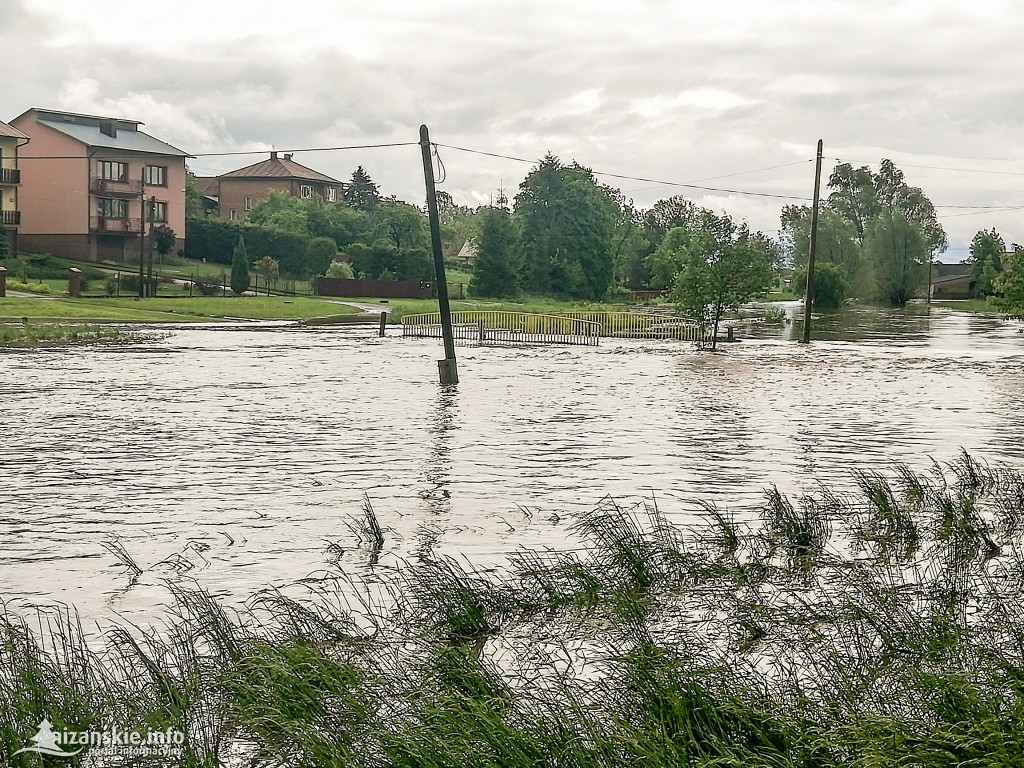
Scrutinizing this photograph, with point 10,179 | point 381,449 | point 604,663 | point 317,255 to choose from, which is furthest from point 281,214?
point 604,663

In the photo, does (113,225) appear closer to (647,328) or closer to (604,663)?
(647,328)

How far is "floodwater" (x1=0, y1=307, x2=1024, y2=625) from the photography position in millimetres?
10750

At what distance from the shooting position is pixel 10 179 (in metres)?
86.2

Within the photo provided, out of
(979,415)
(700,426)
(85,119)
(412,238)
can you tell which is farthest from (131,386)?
(412,238)

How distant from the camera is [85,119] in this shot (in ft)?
319

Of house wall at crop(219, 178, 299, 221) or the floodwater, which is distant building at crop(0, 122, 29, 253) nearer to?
house wall at crop(219, 178, 299, 221)

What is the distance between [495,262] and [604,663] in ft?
294

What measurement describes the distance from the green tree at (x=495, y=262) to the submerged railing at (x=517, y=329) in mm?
35201

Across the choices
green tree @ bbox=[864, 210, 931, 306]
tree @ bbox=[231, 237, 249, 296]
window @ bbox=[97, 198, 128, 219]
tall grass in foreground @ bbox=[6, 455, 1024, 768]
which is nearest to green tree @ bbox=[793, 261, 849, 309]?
green tree @ bbox=[864, 210, 931, 306]

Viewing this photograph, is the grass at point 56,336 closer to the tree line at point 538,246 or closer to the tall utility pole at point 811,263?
the tall utility pole at point 811,263

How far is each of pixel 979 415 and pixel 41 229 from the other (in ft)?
274

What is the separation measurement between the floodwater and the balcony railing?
57.8m

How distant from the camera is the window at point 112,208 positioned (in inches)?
3642

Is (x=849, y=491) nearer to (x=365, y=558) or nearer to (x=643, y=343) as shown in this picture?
(x=365, y=558)
